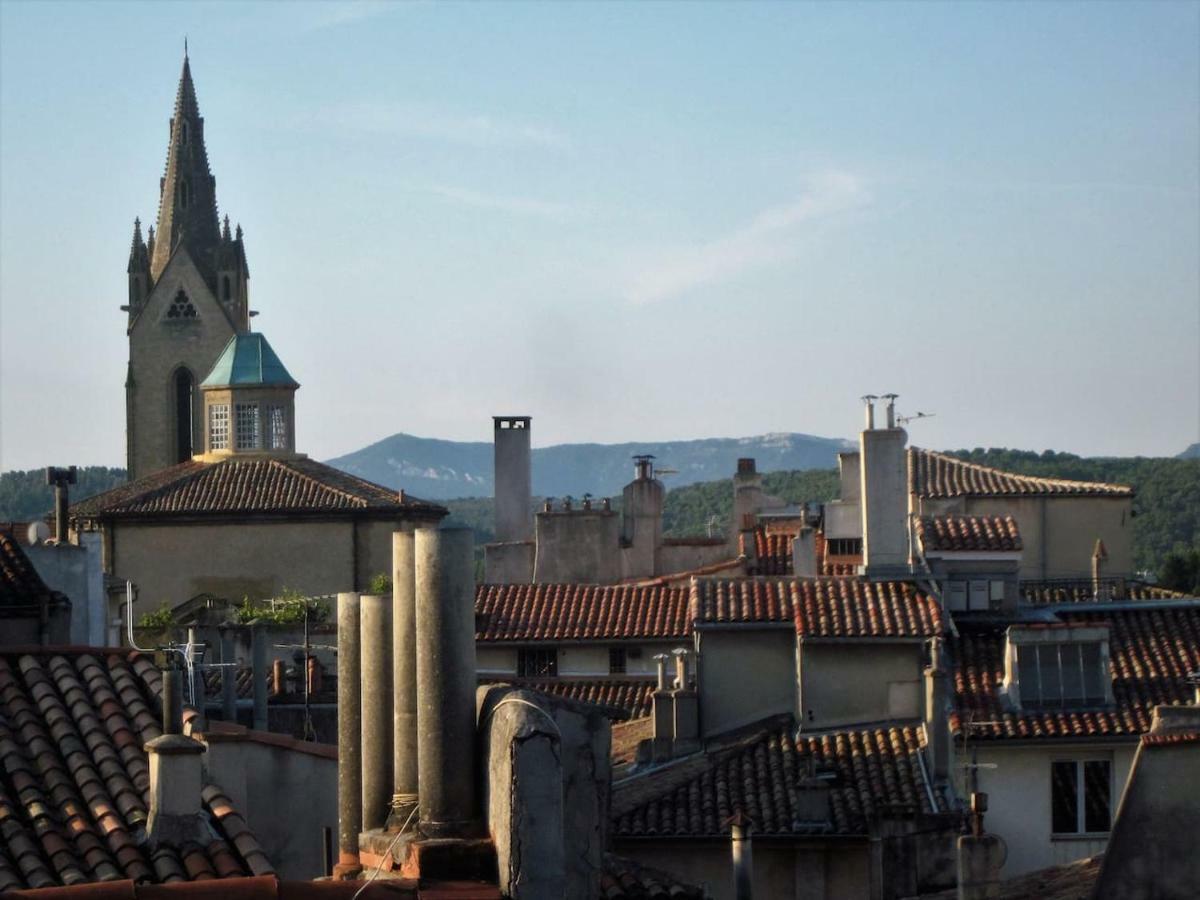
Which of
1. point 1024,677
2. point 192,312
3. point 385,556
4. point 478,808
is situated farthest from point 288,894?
point 192,312

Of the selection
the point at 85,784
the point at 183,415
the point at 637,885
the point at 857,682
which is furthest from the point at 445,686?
the point at 183,415

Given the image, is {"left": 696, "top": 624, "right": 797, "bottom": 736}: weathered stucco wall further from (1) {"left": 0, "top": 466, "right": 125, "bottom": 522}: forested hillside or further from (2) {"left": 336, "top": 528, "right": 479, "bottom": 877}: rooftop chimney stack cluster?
(1) {"left": 0, "top": 466, "right": 125, "bottom": 522}: forested hillside

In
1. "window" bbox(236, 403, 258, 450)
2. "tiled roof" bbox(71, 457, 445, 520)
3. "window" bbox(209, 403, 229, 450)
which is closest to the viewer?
"tiled roof" bbox(71, 457, 445, 520)

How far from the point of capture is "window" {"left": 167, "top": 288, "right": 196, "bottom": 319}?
98062 millimetres

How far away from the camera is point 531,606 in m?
45.2

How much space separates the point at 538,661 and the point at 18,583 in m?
19.4

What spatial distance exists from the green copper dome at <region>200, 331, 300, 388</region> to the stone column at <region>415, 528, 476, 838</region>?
5451cm

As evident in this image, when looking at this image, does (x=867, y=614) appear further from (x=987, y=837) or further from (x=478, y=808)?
(x=478, y=808)

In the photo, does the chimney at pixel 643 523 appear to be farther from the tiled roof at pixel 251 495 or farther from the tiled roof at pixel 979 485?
the tiled roof at pixel 979 485

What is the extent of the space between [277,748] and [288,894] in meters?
5.87

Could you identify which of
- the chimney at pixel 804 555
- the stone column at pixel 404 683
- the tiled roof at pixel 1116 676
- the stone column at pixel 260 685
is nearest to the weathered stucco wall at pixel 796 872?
the tiled roof at pixel 1116 676

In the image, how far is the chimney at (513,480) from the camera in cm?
6425

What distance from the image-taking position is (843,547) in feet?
187

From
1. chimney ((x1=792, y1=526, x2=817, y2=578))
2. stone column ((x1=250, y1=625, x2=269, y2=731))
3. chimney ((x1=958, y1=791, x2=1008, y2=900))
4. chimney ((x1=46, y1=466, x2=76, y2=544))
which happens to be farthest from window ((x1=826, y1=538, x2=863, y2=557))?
chimney ((x1=958, y1=791, x2=1008, y2=900))
